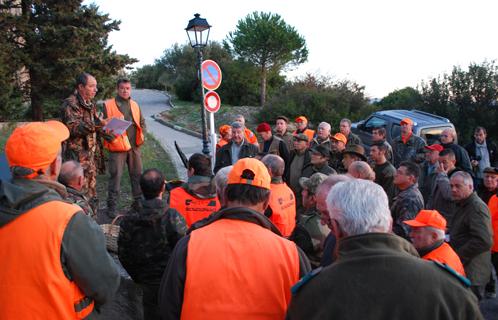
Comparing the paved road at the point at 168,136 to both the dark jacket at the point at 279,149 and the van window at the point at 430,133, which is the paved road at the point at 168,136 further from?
the van window at the point at 430,133

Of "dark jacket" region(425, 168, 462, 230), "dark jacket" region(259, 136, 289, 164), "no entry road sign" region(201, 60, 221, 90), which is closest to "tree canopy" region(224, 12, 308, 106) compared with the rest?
"no entry road sign" region(201, 60, 221, 90)

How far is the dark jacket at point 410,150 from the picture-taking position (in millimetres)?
8227

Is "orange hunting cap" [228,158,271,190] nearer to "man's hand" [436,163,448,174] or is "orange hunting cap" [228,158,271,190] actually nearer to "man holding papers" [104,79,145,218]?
"man's hand" [436,163,448,174]

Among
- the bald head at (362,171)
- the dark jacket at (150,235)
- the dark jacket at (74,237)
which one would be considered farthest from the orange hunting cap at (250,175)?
the bald head at (362,171)

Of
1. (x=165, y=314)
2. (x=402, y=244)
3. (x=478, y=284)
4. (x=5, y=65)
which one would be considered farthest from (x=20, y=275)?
(x=5, y=65)

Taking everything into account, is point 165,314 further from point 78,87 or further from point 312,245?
point 78,87

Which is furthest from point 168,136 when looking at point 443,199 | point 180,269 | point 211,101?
point 180,269

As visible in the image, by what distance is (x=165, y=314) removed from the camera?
2207mm

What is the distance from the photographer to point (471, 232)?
4.18m

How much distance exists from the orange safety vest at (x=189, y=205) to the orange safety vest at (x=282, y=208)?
2.06ft

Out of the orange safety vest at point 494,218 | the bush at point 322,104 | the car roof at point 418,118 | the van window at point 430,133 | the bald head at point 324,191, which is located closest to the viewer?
the bald head at point 324,191

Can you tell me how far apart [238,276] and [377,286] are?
2.36 feet

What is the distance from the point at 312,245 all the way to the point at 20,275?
1.93 metres

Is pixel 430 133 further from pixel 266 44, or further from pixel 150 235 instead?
pixel 266 44
